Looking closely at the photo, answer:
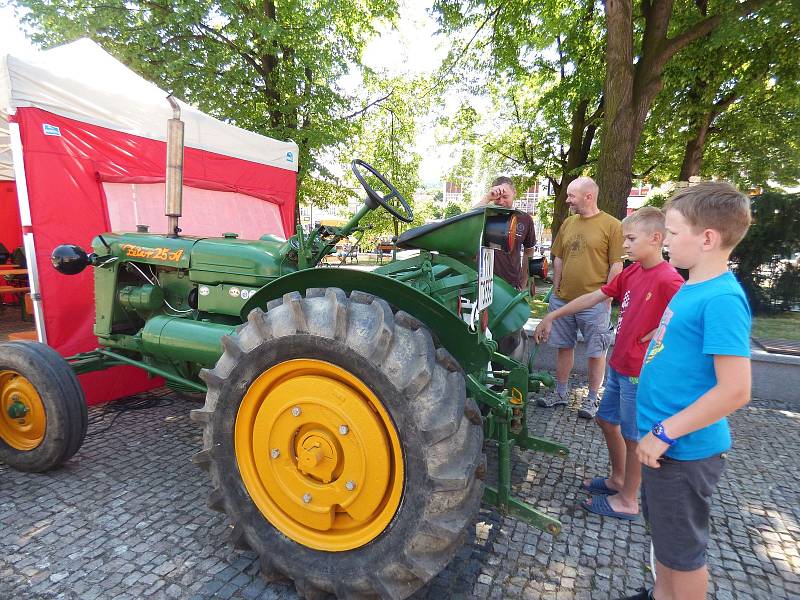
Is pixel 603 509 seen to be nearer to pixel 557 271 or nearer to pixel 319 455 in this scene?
pixel 319 455

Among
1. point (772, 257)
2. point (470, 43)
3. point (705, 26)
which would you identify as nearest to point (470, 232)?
point (705, 26)

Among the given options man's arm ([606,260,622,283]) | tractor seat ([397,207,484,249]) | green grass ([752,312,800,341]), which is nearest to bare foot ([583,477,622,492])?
man's arm ([606,260,622,283])

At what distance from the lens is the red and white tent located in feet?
11.8

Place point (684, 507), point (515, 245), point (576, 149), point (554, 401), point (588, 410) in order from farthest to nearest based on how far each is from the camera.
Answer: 1. point (576, 149)
2. point (554, 401)
3. point (588, 410)
4. point (515, 245)
5. point (684, 507)

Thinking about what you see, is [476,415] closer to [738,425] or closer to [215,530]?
[215,530]

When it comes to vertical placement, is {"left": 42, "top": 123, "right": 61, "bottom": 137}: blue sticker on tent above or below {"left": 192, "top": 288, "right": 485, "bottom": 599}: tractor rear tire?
above

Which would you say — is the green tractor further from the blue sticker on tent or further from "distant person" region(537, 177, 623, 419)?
the blue sticker on tent

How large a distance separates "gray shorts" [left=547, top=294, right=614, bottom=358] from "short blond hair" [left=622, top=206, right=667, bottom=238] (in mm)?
1422

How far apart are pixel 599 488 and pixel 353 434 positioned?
72.0 inches

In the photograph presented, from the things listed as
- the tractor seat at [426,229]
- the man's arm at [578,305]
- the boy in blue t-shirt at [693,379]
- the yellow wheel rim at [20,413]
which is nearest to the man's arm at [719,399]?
the boy in blue t-shirt at [693,379]

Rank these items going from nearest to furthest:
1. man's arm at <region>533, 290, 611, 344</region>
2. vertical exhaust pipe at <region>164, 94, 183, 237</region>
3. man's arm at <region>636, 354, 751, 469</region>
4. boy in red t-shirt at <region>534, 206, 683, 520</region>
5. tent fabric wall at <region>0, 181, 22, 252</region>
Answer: man's arm at <region>636, 354, 751, 469</region> < boy in red t-shirt at <region>534, 206, 683, 520</region> < man's arm at <region>533, 290, 611, 344</region> < vertical exhaust pipe at <region>164, 94, 183, 237</region> < tent fabric wall at <region>0, 181, 22, 252</region>

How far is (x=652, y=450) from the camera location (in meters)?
1.39

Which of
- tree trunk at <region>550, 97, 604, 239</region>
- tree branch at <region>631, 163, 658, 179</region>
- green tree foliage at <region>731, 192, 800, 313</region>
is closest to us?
green tree foliage at <region>731, 192, 800, 313</region>

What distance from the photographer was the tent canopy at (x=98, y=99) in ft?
11.6
